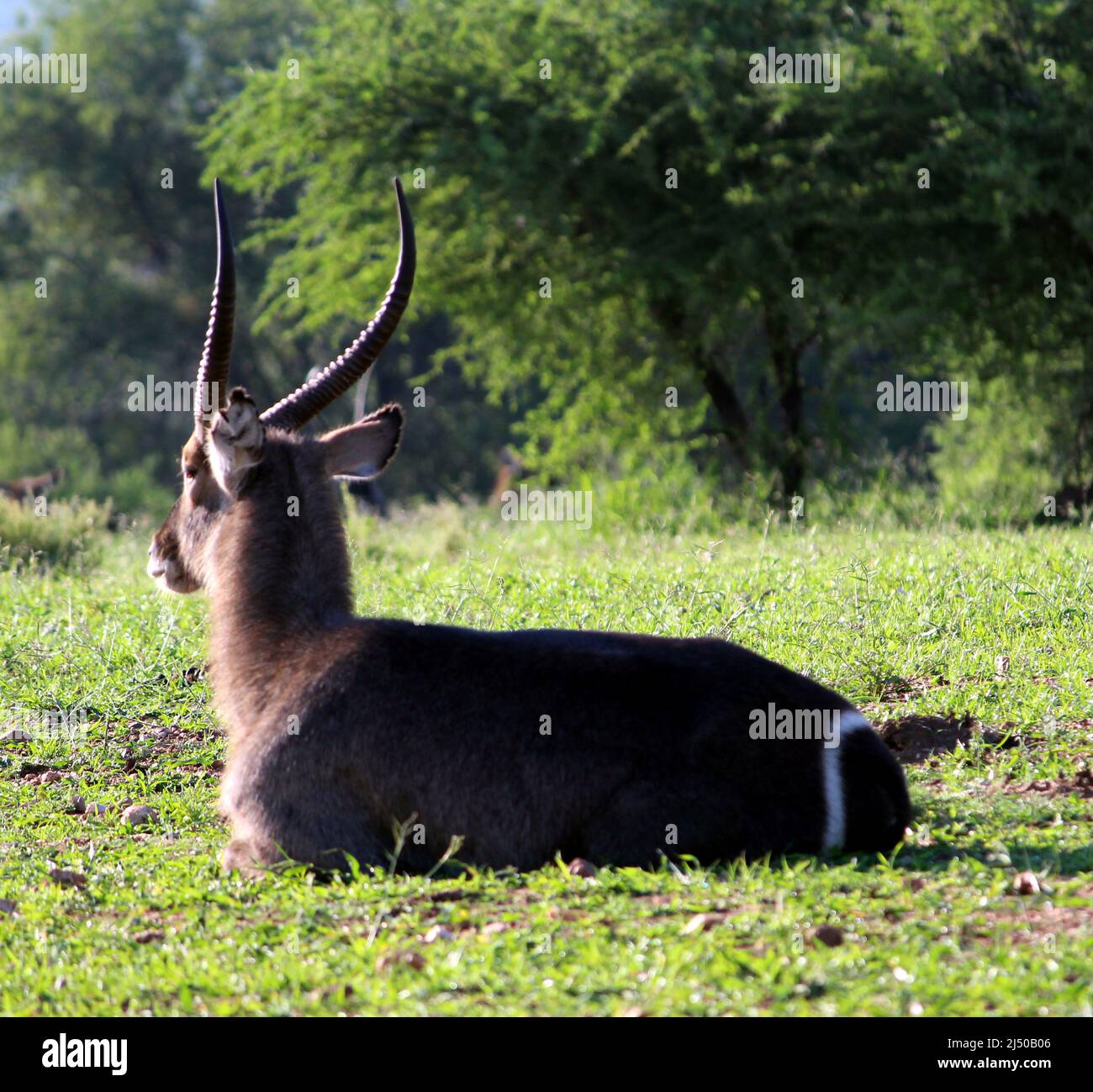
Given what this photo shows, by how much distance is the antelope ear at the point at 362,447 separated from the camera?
480cm

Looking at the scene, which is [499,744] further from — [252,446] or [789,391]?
[789,391]

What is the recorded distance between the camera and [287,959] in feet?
10.7

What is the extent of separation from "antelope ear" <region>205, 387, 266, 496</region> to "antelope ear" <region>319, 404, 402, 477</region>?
27cm

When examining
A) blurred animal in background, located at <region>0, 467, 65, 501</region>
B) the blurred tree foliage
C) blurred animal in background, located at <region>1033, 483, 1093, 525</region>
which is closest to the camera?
blurred animal in background, located at <region>1033, 483, 1093, 525</region>

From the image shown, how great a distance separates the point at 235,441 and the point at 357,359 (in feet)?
1.86

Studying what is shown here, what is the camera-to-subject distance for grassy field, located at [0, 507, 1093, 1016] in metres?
3.01

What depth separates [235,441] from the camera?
4438 mm

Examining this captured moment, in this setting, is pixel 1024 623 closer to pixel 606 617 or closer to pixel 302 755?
pixel 606 617

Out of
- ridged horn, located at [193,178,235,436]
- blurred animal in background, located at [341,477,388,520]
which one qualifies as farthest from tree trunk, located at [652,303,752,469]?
ridged horn, located at [193,178,235,436]

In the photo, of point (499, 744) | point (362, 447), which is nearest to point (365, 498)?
point (362, 447)

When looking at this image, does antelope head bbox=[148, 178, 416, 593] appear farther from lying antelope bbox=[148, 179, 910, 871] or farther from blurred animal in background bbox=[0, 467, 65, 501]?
blurred animal in background bbox=[0, 467, 65, 501]

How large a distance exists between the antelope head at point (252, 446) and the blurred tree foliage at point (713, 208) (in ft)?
22.3

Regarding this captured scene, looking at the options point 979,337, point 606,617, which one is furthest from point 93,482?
point 606,617
